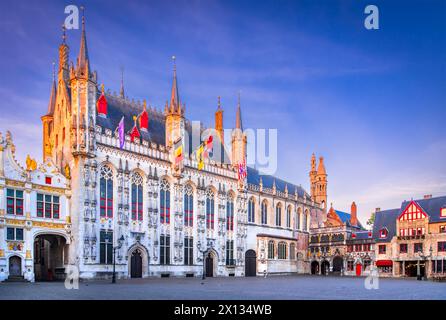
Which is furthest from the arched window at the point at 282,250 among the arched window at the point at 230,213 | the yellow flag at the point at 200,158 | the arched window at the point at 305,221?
the yellow flag at the point at 200,158

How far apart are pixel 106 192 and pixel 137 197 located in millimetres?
4432

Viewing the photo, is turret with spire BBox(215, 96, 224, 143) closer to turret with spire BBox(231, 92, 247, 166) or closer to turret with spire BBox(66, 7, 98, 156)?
turret with spire BBox(231, 92, 247, 166)

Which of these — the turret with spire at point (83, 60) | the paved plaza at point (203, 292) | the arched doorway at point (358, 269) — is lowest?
the arched doorway at point (358, 269)

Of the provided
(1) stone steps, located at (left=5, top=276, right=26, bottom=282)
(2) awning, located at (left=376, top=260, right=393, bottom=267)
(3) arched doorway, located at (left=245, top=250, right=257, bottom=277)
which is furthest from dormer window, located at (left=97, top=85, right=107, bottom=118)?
(2) awning, located at (left=376, top=260, right=393, bottom=267)

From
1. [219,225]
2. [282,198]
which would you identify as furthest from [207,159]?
[282,198]

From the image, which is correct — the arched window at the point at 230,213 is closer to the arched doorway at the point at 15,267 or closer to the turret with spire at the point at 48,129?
the turret with spire at the point at 48,129

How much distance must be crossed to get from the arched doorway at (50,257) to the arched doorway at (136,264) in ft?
26.6

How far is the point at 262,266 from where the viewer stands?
72562 mm

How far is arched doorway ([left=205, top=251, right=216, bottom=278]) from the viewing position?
64.3m

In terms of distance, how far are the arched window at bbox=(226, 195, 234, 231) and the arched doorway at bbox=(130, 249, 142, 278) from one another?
16.4 meters

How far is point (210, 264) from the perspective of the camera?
213ft

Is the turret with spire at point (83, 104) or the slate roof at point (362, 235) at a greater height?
the turret with spire at point (83, 104)

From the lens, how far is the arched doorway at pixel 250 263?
71125 millimetres
